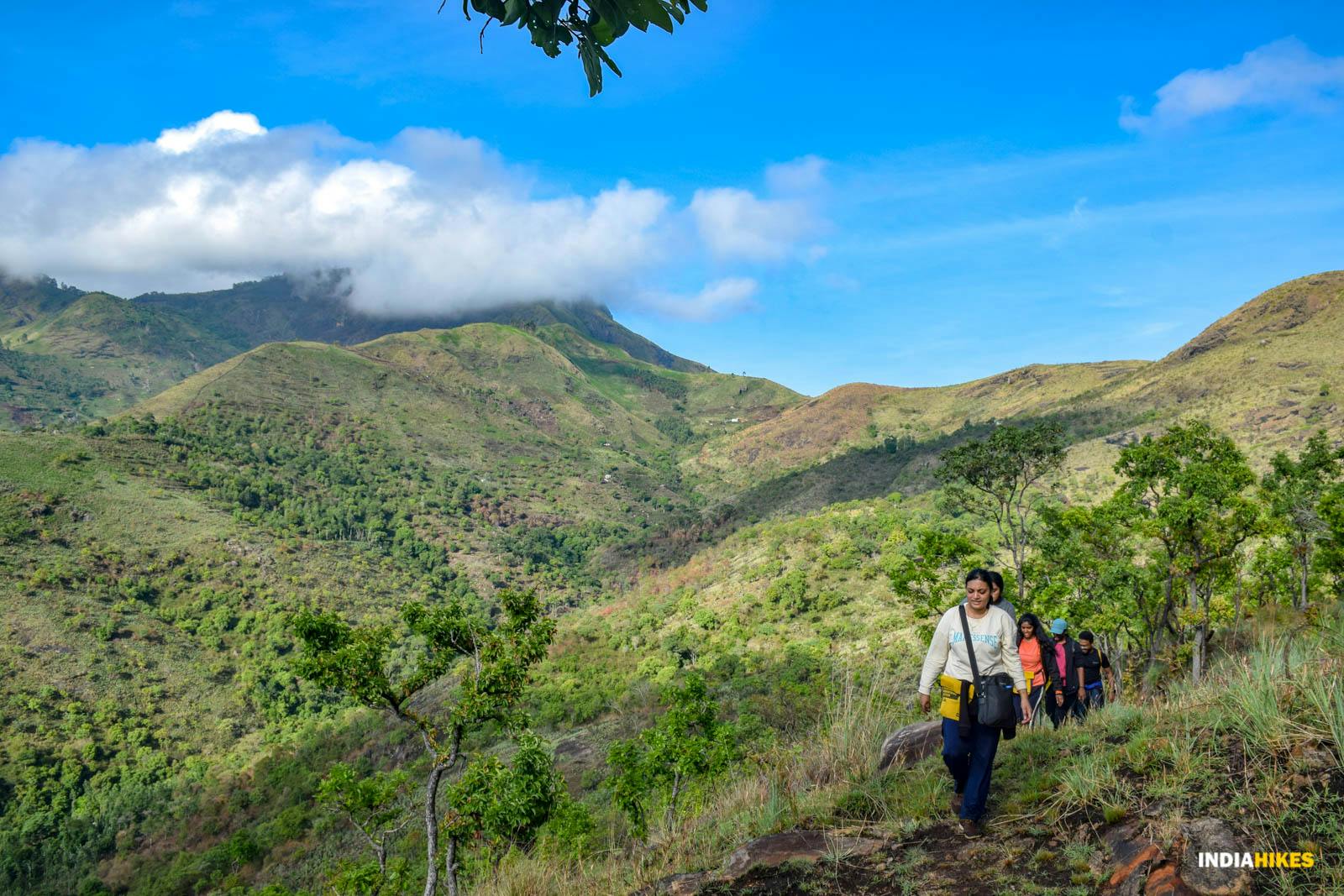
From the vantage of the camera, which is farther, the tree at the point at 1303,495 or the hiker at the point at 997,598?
the tree at the point at 1303,495

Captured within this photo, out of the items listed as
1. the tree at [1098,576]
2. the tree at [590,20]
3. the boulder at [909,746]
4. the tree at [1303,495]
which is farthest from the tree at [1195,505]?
the tree at [590,20]

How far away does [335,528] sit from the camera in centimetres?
11300

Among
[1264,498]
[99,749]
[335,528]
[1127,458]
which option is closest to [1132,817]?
[1127,458]

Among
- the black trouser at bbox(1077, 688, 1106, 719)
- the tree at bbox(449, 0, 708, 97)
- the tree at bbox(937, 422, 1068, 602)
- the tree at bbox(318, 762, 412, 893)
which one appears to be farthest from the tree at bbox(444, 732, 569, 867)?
the tree at bbox(937, 422, 1068, 602)

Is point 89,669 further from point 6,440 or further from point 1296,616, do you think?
point 1296,616

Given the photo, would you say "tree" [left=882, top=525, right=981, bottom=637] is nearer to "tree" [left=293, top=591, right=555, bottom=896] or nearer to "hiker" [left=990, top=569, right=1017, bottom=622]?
"tree" [left=293, top=591, right=555, bottom=896]

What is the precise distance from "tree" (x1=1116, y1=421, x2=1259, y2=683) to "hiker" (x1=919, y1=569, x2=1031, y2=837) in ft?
38.1

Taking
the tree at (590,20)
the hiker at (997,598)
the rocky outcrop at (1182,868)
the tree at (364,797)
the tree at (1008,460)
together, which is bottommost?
the tree at (364,797)

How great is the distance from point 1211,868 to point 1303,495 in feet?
59.3

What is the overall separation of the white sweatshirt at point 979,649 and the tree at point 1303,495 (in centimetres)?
1516

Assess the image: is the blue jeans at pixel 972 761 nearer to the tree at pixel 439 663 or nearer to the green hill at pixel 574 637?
the green hill at pixel 574 637

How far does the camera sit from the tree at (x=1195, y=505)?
13.0 m

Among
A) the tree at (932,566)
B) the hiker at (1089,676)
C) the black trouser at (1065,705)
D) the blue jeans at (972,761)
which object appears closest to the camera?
the blue jeans at (972,761)

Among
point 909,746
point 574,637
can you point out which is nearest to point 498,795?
point 909,746
